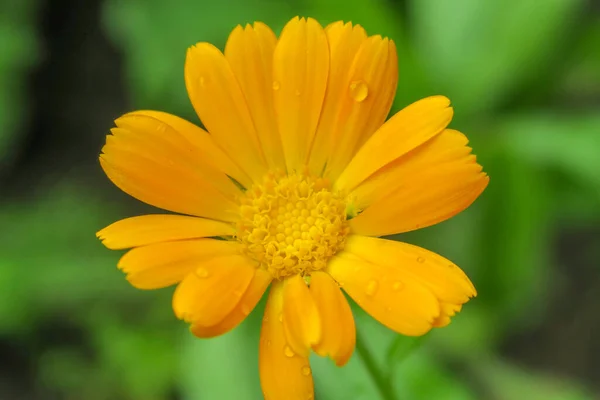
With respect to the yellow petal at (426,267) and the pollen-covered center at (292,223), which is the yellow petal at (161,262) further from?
the yellow petal at (426,267)

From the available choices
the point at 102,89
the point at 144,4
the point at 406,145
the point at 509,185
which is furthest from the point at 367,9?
the point at 102,89

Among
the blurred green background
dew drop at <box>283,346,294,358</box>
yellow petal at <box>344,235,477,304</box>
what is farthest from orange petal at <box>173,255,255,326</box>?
the blurred green background

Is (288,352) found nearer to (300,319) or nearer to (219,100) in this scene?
(300,319)

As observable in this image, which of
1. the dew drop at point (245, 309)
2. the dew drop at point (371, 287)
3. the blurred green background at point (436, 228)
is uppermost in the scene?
the dew drop at point (371, 287)

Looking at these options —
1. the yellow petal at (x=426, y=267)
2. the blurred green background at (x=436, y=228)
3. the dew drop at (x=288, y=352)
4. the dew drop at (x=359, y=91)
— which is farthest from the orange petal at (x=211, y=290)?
the blurred green background at (x=436, y=228)

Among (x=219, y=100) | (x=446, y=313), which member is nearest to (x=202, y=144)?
(x=219, y=100)

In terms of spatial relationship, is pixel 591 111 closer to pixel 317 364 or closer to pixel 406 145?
pixel 317 364
